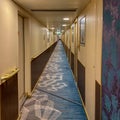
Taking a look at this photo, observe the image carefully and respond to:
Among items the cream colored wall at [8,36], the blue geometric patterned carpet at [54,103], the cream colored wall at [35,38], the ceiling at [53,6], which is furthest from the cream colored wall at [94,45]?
the cream colored wall at [35,38]

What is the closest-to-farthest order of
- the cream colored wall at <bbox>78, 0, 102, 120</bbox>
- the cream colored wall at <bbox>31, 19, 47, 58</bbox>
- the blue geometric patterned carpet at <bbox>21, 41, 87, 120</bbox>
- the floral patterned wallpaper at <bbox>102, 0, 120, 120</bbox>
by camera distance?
the floral patterned wallpaper at <bbox>102, 0, 120, 120</bbox>
the cream colored wall at <bbox>78, 0, 102, 120</bbox>
the blue geometric patterned carpet at <bbox>21, 41, 87, 120</bbox>
the cream colored wall at <bbox>31, 19, 47, 58</bbox>

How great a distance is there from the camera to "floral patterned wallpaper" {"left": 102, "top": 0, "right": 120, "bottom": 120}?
189 cm

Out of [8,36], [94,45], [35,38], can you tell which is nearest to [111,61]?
[94,45]

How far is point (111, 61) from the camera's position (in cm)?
210

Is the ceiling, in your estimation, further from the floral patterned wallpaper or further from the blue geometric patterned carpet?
the blue geometric patterned carpet

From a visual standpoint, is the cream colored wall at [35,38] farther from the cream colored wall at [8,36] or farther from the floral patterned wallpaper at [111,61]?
the floral patterned wallpaper at [111,61]

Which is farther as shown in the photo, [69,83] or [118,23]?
[69,83]

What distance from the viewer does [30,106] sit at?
485 cm

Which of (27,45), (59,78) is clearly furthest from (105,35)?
(59,78)

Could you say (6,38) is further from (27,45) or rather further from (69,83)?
(69,83)

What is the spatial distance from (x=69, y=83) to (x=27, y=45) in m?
2.50

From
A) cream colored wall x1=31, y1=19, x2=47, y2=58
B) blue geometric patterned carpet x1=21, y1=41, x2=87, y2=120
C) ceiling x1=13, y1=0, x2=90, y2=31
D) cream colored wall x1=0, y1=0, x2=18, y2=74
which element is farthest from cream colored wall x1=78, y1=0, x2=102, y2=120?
cream colored wall x1=31, y1=19, x2=47, y2=58

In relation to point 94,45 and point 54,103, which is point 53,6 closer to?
point 94,45

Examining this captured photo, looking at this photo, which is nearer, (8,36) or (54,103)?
(8,36)
